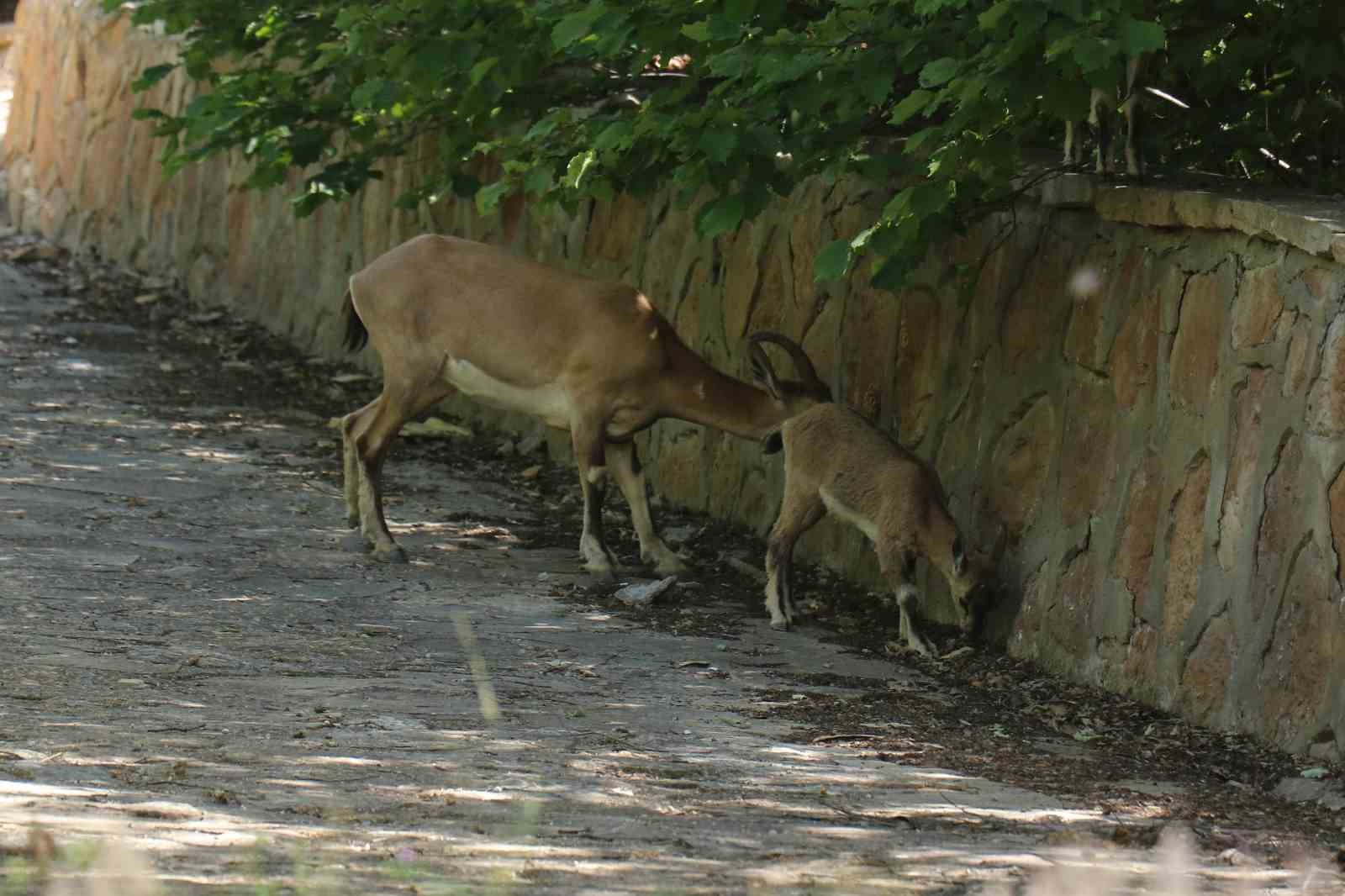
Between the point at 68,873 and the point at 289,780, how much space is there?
991mm

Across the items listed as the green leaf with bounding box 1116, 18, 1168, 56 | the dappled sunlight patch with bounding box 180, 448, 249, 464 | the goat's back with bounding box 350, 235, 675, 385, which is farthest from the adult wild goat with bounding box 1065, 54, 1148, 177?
the dappled sunlight patch with bounding box 180, 448, 249, 464

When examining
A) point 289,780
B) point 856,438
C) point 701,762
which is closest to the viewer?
point 289,780

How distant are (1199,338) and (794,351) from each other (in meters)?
2.15

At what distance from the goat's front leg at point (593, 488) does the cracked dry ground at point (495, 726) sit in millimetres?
165

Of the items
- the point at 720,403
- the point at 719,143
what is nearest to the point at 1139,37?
the point at 719,143

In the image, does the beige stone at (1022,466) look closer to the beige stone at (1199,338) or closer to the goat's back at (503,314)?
the beige stone at (1199,338)

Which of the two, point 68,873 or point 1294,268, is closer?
point 68,873

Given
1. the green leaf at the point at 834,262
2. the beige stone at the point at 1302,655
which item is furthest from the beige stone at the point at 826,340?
the beige stone at the point at 1302,655

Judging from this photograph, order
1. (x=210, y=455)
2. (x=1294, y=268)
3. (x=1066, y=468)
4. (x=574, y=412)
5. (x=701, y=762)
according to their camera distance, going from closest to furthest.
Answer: (x=701, y=762) < (x=1294, y=268) < (x=1066, y=468) < (x=574, y=412) < (x=210, y=455)

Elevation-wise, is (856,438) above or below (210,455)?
above

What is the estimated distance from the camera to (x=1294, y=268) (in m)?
5.75

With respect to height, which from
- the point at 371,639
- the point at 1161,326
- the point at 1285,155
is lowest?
the point at 371,639

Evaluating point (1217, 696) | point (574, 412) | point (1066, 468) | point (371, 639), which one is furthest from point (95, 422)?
point (1217, 696)

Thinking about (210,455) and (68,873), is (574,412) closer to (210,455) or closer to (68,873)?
(210,455)
